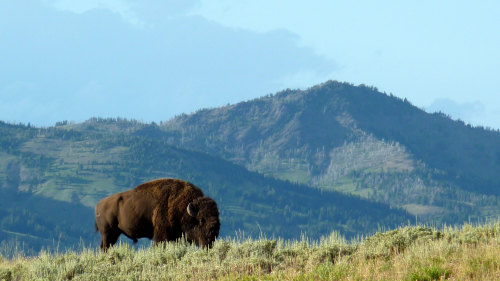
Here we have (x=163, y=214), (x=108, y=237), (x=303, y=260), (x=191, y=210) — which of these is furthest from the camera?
(x=108, y=237)

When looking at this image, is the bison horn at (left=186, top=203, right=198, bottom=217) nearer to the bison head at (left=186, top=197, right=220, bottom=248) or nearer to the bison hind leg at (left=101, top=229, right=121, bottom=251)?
the bison head at (left=186, top=197, right=220, bottom=248)

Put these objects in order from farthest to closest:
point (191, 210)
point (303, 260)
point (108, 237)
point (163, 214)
→ point (108, 237) < point (163, 214) < point (191, 210) < point (303, 260)

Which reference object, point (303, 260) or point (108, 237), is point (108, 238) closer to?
point (108, 237)

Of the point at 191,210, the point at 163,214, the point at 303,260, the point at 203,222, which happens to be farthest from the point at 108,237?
the point at 303,260

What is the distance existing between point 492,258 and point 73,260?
10601mm

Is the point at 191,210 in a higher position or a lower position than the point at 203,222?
higher

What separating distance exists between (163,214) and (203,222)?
1.29 meters

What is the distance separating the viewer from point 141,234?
22.4m

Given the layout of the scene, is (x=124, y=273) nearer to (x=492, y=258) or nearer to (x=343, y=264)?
(x=343, y=264)

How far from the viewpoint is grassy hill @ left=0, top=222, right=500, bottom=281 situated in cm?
1527

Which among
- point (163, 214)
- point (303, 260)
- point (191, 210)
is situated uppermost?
point (191, 210)

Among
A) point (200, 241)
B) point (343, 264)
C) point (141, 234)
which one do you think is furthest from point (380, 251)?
point (141, 234)

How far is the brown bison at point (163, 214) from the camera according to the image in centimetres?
2133

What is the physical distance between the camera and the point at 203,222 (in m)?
21.4
